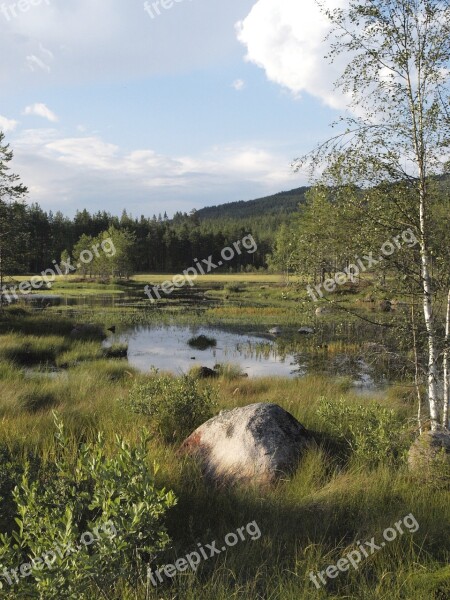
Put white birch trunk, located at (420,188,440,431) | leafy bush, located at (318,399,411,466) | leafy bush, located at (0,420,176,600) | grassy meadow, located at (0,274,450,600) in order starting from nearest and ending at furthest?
leafy bush, located at (0,420,176,600), grassy meadow, located at (0,274,450,600), leafy bush, located at (318,399,411,466), white birch trunk, located at (420,188,440,431)

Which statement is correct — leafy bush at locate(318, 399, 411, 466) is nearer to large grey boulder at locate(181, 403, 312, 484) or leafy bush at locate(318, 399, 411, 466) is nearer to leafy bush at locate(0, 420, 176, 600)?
large grey boulder at locate(181, 403, 312, 484)

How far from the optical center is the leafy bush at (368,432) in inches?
264

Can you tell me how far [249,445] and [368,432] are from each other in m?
2.16

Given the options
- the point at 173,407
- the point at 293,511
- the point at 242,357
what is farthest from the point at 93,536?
the point at 242,357

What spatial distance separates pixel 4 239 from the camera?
2958 centimetres

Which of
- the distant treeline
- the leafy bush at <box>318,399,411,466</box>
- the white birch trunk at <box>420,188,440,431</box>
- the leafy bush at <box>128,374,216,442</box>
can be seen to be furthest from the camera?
the distant treeline

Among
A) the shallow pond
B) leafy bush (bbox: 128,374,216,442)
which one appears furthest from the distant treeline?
leafy bush (bbox: 128,374,216,442)

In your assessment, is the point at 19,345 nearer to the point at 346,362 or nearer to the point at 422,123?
the point at 346,362

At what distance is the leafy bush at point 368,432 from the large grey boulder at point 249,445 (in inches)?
31.6

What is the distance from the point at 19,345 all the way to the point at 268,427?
54.7ft

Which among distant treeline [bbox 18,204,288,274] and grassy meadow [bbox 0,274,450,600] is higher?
distant treeline [bbox 18,204,288,274]

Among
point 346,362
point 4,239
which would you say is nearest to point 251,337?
point 346,362

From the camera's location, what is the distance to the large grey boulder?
5949mm

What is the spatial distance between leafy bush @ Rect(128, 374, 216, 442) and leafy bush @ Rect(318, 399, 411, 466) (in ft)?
6.92
